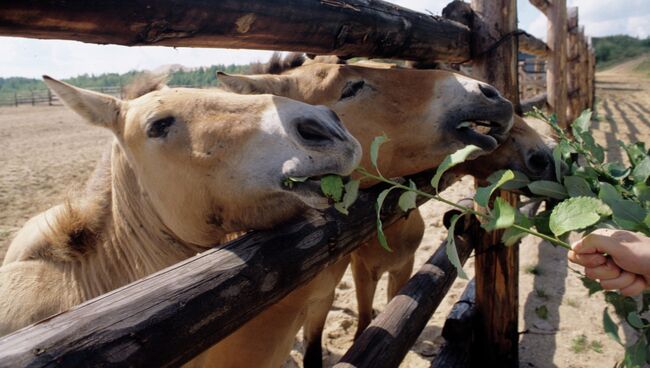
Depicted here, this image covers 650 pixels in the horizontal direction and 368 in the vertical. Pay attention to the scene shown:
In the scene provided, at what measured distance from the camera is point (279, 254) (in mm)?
1507

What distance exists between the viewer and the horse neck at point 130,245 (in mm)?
2184

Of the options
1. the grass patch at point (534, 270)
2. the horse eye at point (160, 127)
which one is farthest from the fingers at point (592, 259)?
the grass patch at point (534, 270)

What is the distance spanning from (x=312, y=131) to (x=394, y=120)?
3.00 ft

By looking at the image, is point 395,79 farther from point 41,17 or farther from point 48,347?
point 48,347

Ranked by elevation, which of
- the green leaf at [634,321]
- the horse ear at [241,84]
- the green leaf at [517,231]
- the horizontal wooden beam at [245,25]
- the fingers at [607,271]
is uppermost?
the horizontal wooden beam at [245,25]

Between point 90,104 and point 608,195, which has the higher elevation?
point 90,104

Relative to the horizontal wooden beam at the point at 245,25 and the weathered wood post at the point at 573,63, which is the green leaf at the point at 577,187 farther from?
the weathered wood post at the point at 573,63

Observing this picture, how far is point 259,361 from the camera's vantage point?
2521 millimetres

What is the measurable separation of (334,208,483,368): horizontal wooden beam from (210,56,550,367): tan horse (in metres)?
0.56

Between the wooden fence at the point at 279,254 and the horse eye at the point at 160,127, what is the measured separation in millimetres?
356

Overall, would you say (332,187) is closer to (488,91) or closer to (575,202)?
(575,202)

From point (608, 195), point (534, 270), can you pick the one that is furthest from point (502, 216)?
point (534, 270)

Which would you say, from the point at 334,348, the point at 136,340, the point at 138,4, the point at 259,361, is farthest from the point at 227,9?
the point at 334,348

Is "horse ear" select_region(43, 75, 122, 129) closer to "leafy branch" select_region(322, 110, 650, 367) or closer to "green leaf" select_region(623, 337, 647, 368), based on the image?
"leafy branch" select_region(322, 110, 650, 367)
